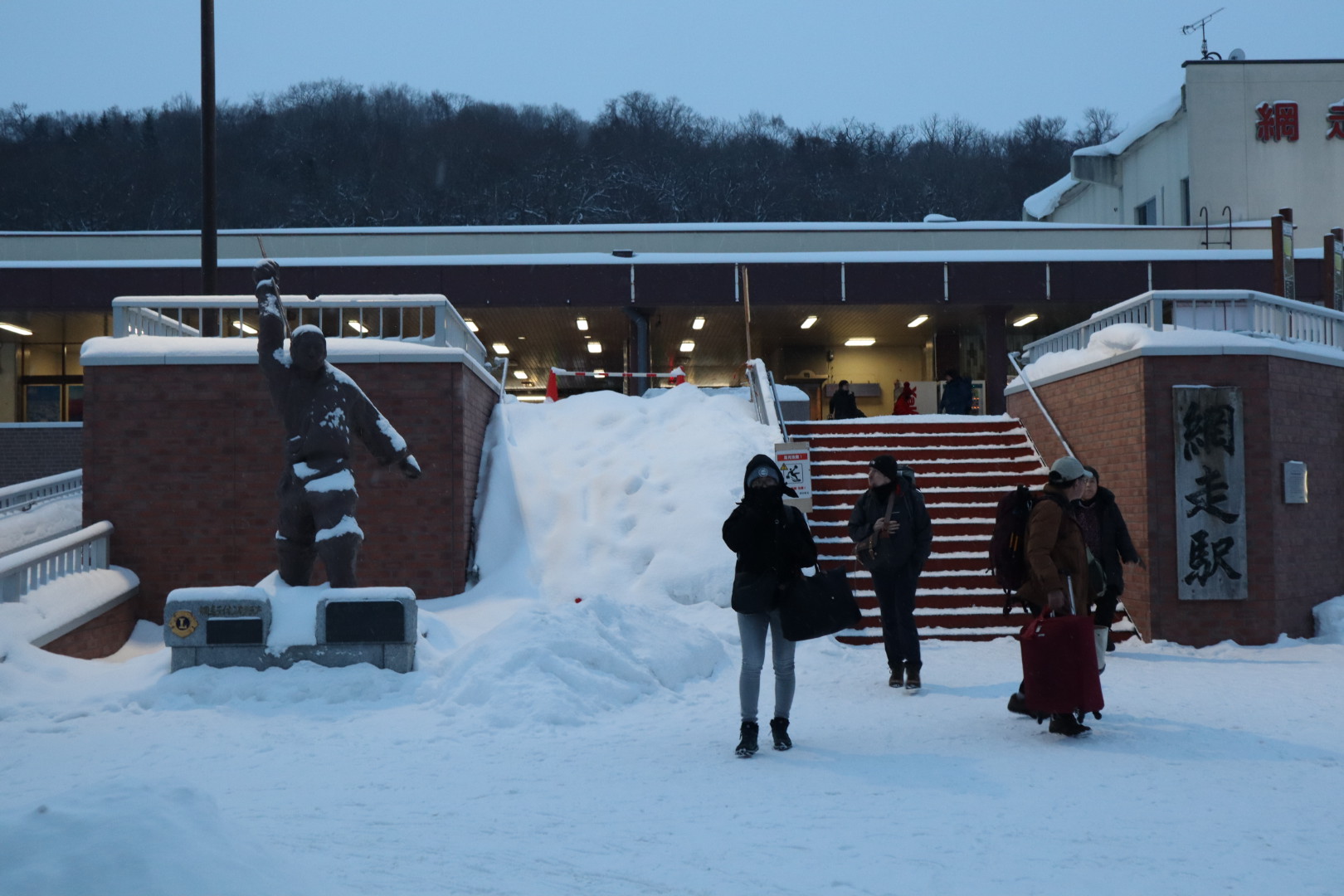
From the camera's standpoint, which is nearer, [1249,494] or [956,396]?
[1249,494]

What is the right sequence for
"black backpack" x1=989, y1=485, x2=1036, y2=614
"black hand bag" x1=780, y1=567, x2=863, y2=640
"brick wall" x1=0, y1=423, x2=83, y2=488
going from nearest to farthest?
"black hand bag" x1=780, y1=567, x2=863, y2=640 → "black backpack" x1=989, y1=485, x2=1036, y2=614 → "brick wall" x1=0, y1=423, x2=83, y2=488

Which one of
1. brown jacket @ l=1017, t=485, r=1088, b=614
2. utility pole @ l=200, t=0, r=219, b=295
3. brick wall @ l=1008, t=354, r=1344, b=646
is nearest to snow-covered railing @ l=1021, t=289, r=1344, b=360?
brick wall @ l=1008, t=354, r=1344, b=646

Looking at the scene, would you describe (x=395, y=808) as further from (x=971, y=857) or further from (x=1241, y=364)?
(x=1241, y=364)

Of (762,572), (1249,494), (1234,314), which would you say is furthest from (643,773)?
(1234,314)

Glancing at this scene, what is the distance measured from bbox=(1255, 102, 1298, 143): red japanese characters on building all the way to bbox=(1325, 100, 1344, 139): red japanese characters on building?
96 centimetres

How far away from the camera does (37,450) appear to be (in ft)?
70.8

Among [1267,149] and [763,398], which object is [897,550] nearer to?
Result: [763,398]

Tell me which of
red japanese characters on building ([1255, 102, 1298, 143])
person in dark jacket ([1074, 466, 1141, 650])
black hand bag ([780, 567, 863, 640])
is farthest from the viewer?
red japanese characters on building ([1255, 102, 1298, 143])

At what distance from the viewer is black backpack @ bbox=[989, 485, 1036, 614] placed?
7117mm

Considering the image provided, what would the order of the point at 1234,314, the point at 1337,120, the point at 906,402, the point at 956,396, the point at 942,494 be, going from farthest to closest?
the point at 1337,120 < the point at 906,402 < the point at 956,396 < the point at 942,494 < the point at 1234,314

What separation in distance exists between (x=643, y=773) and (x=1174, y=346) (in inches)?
326

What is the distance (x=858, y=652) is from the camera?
10.5 meters

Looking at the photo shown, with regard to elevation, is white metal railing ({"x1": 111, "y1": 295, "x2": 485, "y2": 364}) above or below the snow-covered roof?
below

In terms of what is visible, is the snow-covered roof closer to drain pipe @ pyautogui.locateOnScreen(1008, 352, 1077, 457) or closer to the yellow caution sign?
drain pipe @ pyautogui.locateOnScreen(1008, 352, 1077, 457)
